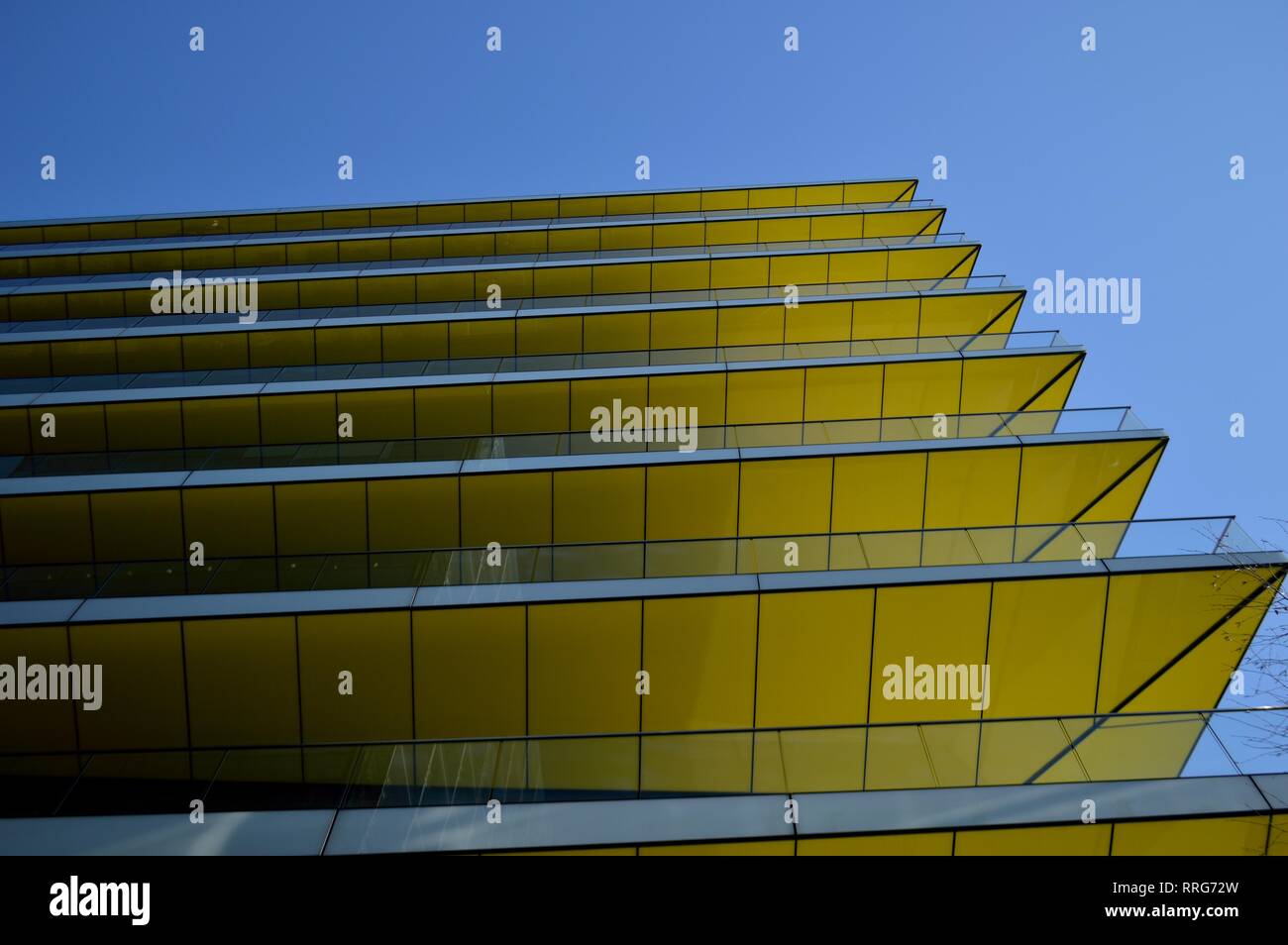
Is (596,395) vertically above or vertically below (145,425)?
above

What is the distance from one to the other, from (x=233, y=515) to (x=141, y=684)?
3.43 meters

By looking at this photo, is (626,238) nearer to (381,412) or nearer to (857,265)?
(857,265)

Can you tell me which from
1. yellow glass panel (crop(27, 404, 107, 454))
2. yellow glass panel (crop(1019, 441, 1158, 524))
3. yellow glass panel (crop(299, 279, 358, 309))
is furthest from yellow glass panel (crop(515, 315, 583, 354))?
yellow glass panel (crop(1019, 441, 1158, 524))

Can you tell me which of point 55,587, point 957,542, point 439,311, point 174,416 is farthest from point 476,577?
point 439,311

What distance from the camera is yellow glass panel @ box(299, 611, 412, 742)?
11695 mm

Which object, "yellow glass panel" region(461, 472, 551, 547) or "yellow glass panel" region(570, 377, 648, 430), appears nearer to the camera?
"yellow glass panel" region(461, 472, 551, 547)

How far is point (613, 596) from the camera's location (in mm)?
11812

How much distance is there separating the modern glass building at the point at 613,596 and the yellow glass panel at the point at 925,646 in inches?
1.8

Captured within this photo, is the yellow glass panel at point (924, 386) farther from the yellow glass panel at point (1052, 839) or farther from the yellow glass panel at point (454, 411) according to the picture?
the yellow glass panel at point (1052, 839)

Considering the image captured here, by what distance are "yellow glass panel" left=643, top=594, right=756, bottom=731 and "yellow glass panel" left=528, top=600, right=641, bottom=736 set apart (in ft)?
0.92

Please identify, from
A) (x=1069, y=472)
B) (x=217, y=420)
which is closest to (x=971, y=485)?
(x=1069, y=472)

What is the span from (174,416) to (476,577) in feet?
30.8

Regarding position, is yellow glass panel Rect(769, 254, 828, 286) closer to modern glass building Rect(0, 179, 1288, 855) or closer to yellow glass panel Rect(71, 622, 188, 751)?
modern glass building Rect(0, 179, 1288, 855)

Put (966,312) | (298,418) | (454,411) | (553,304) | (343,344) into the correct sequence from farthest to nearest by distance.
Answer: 1. (553,304)
2. (343,344)
3. (966,312)
4. (454,411)
5. (298,418)
